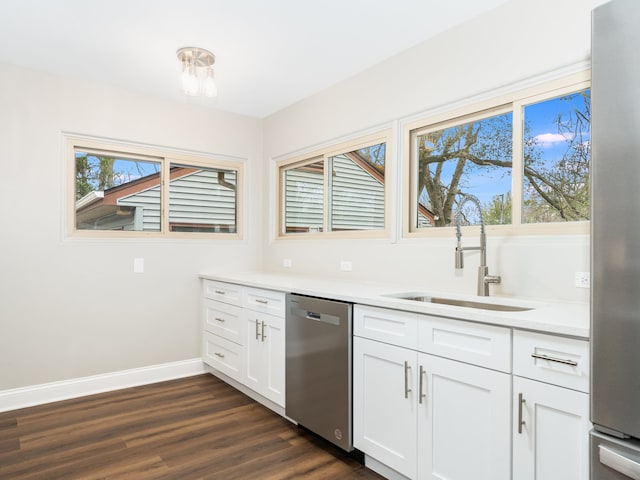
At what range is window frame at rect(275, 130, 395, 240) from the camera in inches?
114

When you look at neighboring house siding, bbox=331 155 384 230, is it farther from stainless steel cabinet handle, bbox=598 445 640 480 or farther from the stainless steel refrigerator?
stainless steel cabinet handle, bbox=598 445 640 480

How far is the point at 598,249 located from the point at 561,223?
0.93 m

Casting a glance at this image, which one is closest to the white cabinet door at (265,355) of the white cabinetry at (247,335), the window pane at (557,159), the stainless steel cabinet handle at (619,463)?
the white cabinetry at (247,335)

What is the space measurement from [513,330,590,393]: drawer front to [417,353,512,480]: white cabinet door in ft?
0.31

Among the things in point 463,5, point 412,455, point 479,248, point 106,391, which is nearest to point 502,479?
point 412,455

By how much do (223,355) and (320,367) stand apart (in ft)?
4.47

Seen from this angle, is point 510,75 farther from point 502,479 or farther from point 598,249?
point 502,479

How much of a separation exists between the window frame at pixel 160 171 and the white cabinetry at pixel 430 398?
227 cm

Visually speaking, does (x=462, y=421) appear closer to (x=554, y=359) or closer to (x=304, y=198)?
(x=554, y=359)

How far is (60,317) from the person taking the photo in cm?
314

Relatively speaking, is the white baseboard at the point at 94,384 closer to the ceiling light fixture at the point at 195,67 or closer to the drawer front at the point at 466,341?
the ceiling light fixture at the point at 195,67

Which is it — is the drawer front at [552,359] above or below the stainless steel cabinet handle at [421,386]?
above

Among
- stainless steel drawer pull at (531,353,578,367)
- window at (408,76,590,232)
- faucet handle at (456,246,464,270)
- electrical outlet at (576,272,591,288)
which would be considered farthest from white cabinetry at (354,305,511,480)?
window at (408,76,590,232)

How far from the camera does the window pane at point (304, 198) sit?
3.66 metres
